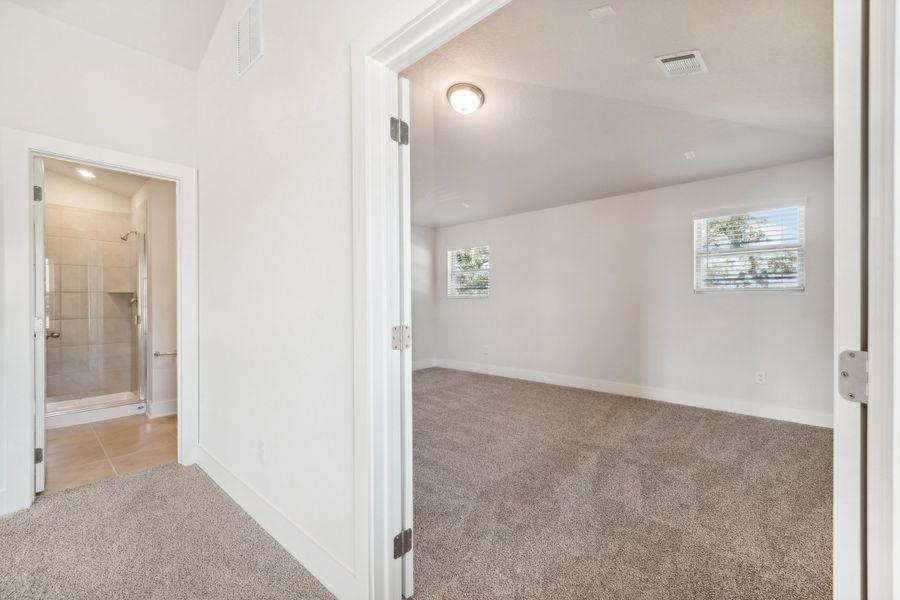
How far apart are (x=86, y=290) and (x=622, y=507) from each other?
5.77m

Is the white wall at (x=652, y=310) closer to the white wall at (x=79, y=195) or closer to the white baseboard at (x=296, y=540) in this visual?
the white baseboard at (x=296, y=540)

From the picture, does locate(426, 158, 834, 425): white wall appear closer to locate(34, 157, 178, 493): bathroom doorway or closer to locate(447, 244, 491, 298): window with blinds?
locate(447, 244, 491, 298): window with blinds

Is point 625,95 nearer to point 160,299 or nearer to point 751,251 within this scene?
point 751,251

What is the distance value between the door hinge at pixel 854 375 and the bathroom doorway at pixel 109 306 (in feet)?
14.1

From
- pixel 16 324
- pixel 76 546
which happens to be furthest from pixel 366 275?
pixel 16 324

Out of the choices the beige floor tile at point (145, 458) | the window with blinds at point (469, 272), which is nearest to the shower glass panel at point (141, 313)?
the beige floor tile at point (145, 458)

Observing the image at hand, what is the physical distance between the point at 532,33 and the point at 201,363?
3.04m

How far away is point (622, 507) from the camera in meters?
2.25

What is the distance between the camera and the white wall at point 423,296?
21.7ft

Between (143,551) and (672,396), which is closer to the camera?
(143,551)

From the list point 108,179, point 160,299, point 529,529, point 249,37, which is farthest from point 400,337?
point 108,179

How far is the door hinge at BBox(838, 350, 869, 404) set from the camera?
25.0 inches

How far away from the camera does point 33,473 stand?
235 cm

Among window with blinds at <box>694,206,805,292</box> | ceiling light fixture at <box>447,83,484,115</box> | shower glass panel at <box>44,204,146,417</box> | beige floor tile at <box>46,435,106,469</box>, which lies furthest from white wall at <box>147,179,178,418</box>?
window with blinds at <box>694,206,805,292</box>
